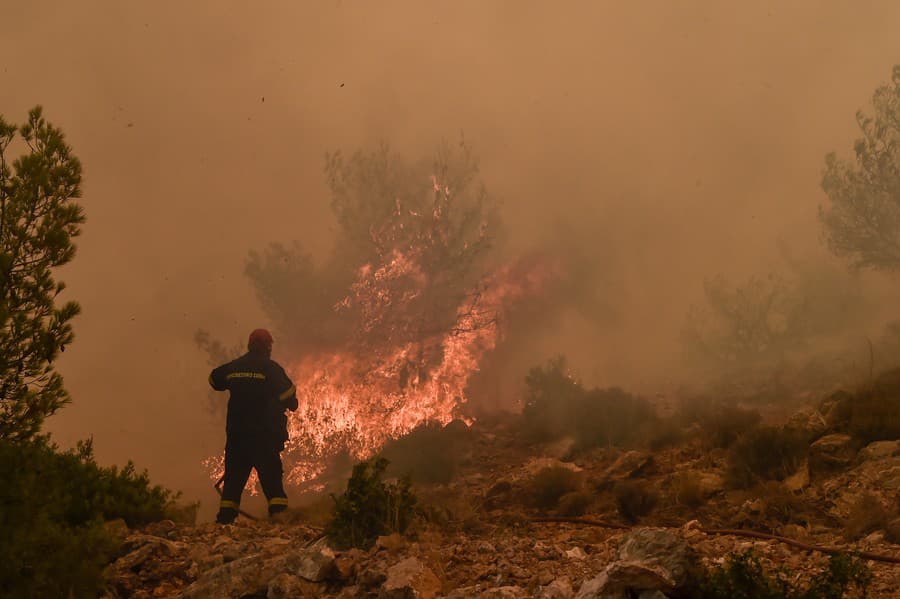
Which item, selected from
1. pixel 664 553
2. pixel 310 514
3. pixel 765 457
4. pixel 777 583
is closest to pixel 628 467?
pixel 765 457

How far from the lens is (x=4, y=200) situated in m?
6.50

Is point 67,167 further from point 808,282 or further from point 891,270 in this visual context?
point 808,282

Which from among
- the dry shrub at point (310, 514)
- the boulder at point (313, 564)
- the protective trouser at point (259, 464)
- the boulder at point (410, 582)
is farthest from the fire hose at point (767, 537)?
the protective trouser at point (259, 464)

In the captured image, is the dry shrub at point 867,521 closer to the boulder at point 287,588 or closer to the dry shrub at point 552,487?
the dry shrub at point 552,487

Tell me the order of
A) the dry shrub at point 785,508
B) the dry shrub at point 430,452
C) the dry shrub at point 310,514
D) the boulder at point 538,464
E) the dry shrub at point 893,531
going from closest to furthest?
the dry shrub at point 893,531
the dry shrub at point 785,508
the dry shrub at point 310,514
the boulder at point 538,464
the dry shrub at point 430,452

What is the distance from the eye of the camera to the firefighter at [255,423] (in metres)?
10.2

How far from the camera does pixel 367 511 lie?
267 inches

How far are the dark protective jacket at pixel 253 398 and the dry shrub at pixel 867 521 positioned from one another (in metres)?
7.93

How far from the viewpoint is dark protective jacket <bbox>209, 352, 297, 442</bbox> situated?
10.2 m

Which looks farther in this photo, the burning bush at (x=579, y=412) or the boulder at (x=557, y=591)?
the burning bush at (x=579, y=412)

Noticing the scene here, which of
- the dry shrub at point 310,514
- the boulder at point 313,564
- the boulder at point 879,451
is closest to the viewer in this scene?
the boulder at point 313,564

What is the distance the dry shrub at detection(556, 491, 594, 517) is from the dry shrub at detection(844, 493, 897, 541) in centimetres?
Result: 348

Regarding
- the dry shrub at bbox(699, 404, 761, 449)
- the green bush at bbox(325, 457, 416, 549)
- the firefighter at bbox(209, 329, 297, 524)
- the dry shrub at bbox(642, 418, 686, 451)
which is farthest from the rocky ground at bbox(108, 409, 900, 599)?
the dry shrub at bbox(642, 418, 686, 451)

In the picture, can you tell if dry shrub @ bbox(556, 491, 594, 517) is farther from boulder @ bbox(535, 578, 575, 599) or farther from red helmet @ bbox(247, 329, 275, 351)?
red helmet @ bbox(247, 329, 275, 351)
